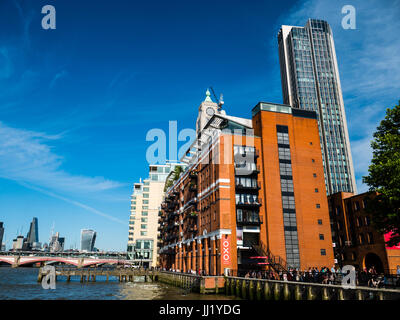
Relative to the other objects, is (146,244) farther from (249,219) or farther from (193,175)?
(249,219)

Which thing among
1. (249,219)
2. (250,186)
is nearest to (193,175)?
(250,186)

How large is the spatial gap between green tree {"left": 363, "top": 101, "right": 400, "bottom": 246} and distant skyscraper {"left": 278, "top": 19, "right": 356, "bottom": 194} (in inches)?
3667

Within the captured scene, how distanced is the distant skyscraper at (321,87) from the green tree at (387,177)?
306 feet

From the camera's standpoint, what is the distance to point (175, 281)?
188 feet

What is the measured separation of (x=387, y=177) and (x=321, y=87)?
120527 millimetres

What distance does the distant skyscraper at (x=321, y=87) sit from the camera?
12331 centimetres

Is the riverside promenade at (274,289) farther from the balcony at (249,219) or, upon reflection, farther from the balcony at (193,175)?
the balcony at (193,175)

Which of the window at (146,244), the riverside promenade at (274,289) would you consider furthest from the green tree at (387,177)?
the window at (146,244)

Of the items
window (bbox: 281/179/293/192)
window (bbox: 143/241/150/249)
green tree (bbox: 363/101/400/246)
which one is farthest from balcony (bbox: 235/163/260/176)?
window (bbox: 143/241/150/249)

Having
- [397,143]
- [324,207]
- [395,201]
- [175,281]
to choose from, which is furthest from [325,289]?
[175,281]

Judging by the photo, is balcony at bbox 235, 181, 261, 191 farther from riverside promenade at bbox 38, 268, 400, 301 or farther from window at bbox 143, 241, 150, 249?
window at bbox 143, 241, 150, 249

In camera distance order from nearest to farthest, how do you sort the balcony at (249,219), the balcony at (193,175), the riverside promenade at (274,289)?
the riverside promenade at (274,289), the balcony at (249,219), the balcony at (193,175)

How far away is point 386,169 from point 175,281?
141 ft
